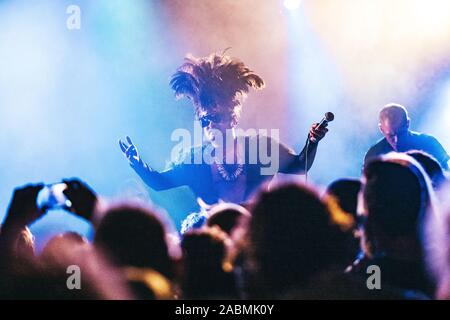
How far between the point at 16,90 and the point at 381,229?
2.76 metres

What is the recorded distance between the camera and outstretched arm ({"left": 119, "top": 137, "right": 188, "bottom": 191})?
282 cm

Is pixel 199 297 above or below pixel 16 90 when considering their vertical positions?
below

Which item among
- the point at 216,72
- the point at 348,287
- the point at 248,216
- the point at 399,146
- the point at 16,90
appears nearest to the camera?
the point at 348,287

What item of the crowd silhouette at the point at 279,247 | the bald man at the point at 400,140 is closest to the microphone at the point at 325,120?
the bald man at the point at 400,140

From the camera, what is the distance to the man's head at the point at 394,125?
9.49 feet

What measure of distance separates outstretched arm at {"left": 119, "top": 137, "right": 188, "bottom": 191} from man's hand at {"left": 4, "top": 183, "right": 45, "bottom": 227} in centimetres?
121

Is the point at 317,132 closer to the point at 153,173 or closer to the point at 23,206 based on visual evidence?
the point at 153,173

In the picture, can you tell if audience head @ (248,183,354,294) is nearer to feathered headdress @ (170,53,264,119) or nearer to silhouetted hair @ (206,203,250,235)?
silhouetted hair @ (206,203,250,235)

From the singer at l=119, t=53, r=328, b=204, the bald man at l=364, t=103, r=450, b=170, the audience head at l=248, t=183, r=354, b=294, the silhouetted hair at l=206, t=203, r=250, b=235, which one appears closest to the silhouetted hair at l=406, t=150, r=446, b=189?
the audience head at l=248, t=183, r=354, b=294

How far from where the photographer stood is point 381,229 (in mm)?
1393

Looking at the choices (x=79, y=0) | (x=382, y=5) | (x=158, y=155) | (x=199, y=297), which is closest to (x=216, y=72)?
(x=158, y=155)

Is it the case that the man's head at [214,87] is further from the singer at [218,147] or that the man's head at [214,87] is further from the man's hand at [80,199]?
the man's hand at [80,199]

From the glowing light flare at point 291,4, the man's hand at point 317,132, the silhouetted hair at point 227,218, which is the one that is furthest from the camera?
the glowing light flare at point 291,4

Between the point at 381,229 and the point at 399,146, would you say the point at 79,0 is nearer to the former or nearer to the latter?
the point at 399,146
